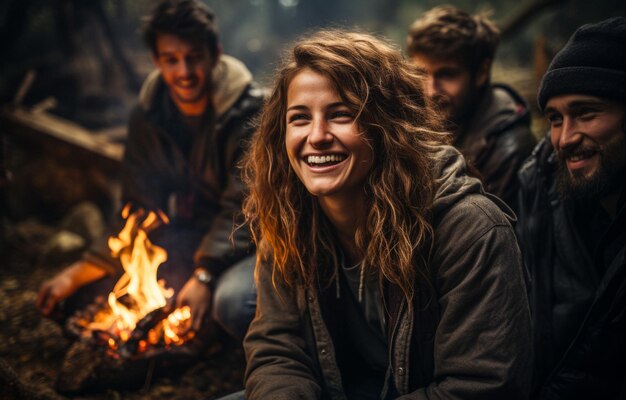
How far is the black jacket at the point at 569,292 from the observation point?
214 centimetres

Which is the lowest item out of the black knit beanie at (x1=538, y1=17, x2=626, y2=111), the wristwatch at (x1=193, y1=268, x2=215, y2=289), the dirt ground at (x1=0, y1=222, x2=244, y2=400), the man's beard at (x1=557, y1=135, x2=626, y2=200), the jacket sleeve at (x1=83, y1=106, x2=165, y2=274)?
the dirt ground at (x1=0, y1=222, x2=244, y2=400)

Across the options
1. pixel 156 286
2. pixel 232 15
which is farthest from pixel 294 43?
pixel 232 15

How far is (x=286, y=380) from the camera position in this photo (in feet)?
6.72

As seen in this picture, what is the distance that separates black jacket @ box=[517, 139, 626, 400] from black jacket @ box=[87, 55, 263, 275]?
6.54ft

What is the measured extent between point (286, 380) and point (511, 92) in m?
2.88

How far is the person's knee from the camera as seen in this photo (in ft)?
10.0

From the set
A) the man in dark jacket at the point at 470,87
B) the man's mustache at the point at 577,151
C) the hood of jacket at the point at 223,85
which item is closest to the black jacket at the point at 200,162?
the hood of jacket at the point at 223,85

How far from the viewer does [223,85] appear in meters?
3.67

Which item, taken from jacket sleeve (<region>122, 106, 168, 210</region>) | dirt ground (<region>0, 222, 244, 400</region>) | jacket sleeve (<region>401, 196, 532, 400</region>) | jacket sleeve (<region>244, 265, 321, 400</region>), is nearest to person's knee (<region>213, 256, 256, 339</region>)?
dirt ground (<region>0, 222, 244, 400</region>)

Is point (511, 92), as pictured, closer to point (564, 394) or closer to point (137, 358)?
point (564, 394)

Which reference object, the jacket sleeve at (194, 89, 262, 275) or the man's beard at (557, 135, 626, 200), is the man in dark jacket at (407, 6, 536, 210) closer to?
the man's beard at (557, 135, 626, 200)

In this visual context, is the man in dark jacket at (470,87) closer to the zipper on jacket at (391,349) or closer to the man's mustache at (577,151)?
the man's mustache at (577,151)

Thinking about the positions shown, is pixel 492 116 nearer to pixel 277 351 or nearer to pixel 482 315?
pixel 482 315

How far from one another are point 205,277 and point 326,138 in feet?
5.95
